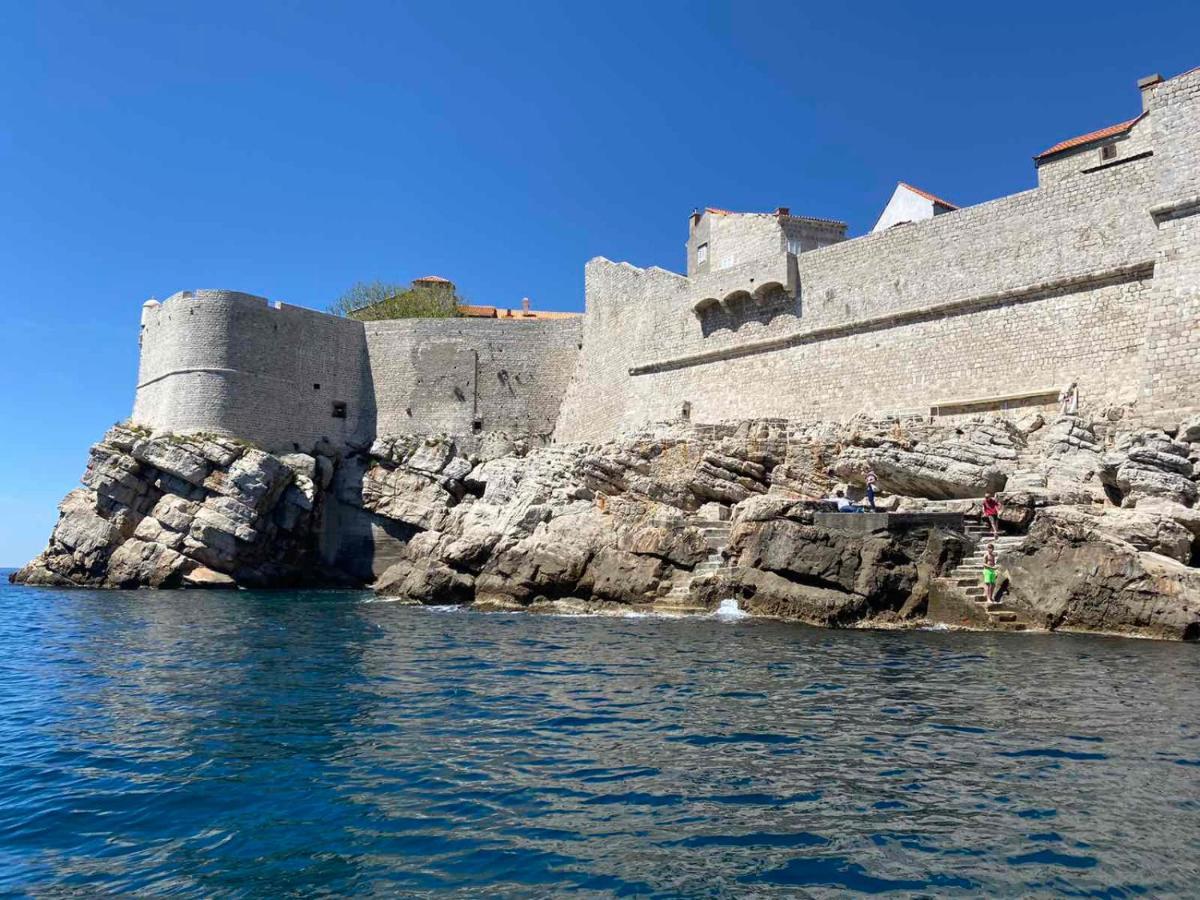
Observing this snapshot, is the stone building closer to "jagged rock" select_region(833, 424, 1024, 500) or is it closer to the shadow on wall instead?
the shadow on wall

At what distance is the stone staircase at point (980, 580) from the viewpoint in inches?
506

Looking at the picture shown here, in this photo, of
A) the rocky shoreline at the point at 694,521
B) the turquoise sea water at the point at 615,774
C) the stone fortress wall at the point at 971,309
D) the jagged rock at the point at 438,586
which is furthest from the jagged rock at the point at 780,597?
the stone fortress wall at the point at 971,309

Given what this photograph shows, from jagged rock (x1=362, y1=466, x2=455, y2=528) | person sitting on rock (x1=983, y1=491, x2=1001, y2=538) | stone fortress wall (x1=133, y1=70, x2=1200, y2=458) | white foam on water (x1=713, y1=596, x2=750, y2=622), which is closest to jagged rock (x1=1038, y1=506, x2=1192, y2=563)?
person sitting on rock (x1=983, y1=491, x2=1001, y2=538)

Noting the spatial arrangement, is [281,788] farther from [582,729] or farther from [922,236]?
[922,236]

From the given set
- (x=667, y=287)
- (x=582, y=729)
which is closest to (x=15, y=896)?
(x=582, y=729)

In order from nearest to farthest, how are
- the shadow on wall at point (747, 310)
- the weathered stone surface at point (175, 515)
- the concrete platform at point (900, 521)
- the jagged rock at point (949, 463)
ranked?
the concrete platform at point (900, 521) < the jagged rock at point (949, 463) < the shadow on wall at point (747, 310) < the weathered stone surface at point (175, 515)

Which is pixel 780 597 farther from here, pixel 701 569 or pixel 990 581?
pixel 990 581

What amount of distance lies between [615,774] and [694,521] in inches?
488

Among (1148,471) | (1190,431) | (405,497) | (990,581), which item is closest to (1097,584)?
(990,581)

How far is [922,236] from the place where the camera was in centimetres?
2017

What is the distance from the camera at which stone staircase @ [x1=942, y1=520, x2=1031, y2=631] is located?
1286cm

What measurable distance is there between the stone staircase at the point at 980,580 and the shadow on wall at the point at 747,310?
32.0 feet

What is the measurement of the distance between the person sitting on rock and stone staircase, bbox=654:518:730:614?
4.72 m

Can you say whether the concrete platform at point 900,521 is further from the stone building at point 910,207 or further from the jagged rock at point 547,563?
the stone building at point 910,207
